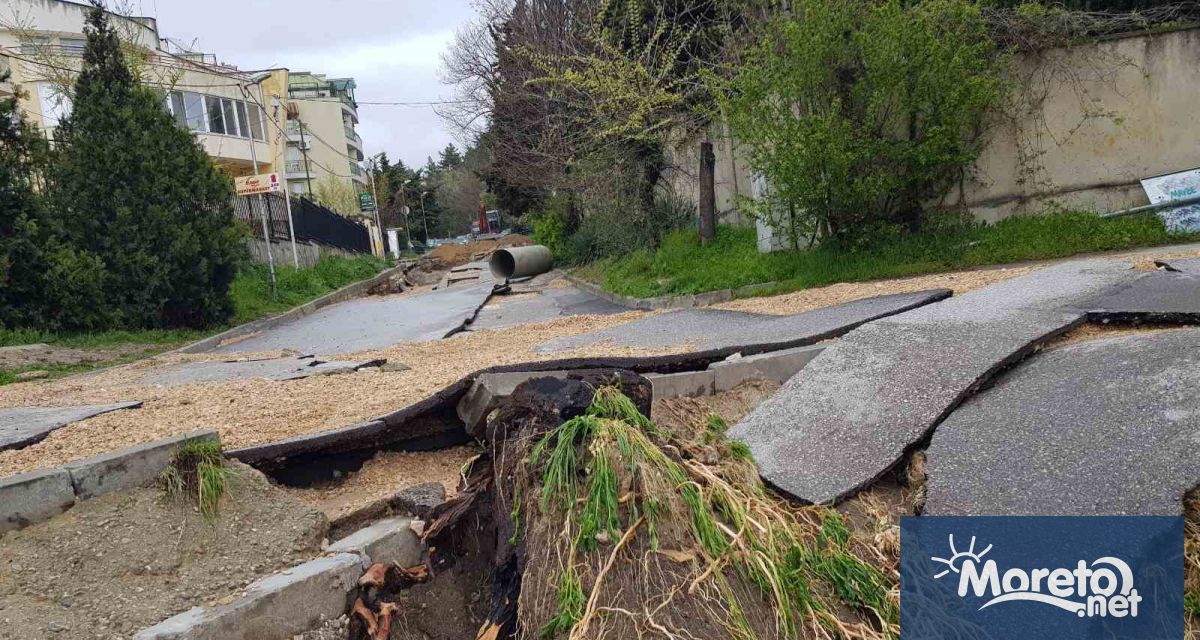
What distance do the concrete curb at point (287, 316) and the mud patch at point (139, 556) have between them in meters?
8.68

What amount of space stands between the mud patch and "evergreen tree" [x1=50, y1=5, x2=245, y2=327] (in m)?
10.1

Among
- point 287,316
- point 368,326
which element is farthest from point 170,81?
point 368,326

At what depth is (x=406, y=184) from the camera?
65188 millimetres

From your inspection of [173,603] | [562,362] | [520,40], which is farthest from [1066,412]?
[520,40]

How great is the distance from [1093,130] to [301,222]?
20844 mm

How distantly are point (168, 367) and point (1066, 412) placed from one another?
8602 millimetres

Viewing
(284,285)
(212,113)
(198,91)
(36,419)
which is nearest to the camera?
(36,419)

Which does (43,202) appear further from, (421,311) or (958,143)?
(958,143)

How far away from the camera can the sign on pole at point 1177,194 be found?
9000mm

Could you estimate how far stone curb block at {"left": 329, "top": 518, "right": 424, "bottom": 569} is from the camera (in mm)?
3012

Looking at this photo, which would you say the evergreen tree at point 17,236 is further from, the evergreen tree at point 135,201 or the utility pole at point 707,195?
the utility pole at point 707,195

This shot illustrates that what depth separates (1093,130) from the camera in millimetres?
9883

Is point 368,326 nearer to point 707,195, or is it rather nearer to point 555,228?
point 707,195

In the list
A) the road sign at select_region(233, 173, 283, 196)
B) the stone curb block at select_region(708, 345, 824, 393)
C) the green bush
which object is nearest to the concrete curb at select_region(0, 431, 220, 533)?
the stone curb block at select_region(708, 345, 824, 393)
